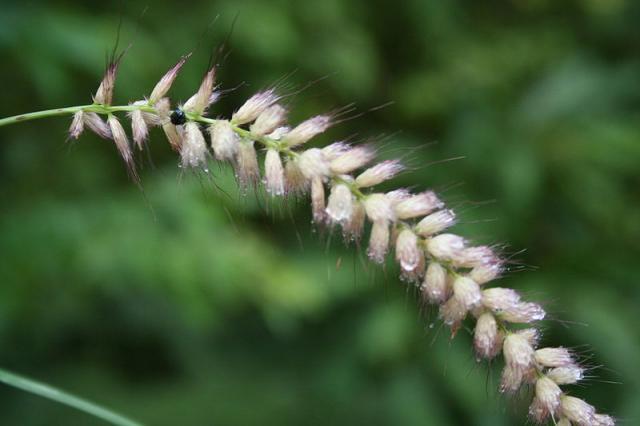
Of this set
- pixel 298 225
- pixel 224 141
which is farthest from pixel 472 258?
pixel 298 225

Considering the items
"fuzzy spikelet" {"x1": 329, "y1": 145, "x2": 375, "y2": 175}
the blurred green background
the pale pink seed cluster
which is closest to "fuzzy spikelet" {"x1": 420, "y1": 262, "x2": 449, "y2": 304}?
the pale pink seed cluster

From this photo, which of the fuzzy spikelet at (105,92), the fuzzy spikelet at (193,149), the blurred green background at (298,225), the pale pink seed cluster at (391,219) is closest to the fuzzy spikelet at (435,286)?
the pale pink seed cluster at (391,219)

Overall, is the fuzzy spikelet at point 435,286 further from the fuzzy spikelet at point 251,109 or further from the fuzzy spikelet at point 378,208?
the fuzzy spikelet at point 251,109

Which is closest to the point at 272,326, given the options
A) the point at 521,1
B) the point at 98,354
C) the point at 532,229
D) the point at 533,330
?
the point at 98,354

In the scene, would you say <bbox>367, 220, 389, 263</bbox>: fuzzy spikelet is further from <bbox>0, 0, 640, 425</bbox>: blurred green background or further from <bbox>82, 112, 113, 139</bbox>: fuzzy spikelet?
<bbox>0, 0, 640, 425</bbox>: blurred green background

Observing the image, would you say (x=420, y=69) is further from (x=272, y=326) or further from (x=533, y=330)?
(x=533, y=330)

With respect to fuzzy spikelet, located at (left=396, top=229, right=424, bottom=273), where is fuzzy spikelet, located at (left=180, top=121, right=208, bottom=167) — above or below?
above

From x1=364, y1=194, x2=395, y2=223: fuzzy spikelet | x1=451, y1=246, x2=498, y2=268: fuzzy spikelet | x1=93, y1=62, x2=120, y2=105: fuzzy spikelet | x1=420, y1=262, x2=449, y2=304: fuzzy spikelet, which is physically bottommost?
x1=420, y1=262, x2=449, y2=304: fuzzy spikelet

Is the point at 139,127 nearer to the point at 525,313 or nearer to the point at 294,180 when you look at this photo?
the point at 294,180

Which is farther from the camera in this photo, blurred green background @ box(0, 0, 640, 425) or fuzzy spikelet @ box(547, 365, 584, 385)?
blurred green background @ box(0, 0, 640, 425)
